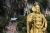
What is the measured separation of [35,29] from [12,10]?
76.9 ft

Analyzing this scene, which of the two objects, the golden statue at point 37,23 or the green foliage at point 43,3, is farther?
the green foliage at point 43,3

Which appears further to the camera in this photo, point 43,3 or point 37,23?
point 43,3

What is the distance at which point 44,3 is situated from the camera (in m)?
31.4

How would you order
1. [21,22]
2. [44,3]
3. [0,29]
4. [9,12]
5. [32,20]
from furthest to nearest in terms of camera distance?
[9,12]
[44,3]
[0,29]
[21,22]
[32,20]

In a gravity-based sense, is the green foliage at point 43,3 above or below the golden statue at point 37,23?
below

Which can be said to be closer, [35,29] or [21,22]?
Answer: [35,29]

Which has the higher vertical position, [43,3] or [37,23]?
[37,23]

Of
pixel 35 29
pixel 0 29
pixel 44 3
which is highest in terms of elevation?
pixel 35 29

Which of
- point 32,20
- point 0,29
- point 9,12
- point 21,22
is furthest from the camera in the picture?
point 9,12

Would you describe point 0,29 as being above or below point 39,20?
below

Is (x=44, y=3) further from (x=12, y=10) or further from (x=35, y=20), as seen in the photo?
(x=35, y=20)

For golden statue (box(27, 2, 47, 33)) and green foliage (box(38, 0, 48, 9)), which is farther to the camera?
green foliage (box(38, 0, 48, 9))

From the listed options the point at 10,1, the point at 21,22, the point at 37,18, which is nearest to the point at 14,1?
the point at 10,1

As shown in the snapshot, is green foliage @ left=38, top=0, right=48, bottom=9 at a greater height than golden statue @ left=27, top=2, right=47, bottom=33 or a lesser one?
lesser
